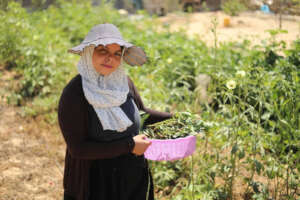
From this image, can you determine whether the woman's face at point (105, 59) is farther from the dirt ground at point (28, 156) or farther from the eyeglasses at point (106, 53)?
the dirt ground at point (28, 156)

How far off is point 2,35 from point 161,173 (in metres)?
3.24

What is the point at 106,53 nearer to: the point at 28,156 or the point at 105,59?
the point at 105,59

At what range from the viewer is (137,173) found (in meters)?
1.72

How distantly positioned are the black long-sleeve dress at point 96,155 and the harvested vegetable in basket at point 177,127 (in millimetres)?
109

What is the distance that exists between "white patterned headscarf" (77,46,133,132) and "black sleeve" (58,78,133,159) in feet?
0.16

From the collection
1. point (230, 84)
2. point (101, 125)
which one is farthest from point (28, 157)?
point (230, 84)

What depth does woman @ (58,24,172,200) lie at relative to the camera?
149cm

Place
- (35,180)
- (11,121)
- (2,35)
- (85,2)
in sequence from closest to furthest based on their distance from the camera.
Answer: (35,180), (11,121), (2,35), (85,2)

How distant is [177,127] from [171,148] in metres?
0.17

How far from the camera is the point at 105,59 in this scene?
1.54 metres

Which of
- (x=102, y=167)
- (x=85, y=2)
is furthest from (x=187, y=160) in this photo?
(x=85, y=2)

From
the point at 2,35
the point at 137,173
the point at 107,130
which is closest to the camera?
the point at 107,130

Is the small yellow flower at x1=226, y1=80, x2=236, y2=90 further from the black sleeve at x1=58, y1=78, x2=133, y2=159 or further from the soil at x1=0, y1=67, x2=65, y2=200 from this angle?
the soil at x1=0, y1=67, x2=65, y2=200

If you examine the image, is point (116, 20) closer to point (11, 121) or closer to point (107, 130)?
point (11, 121)
